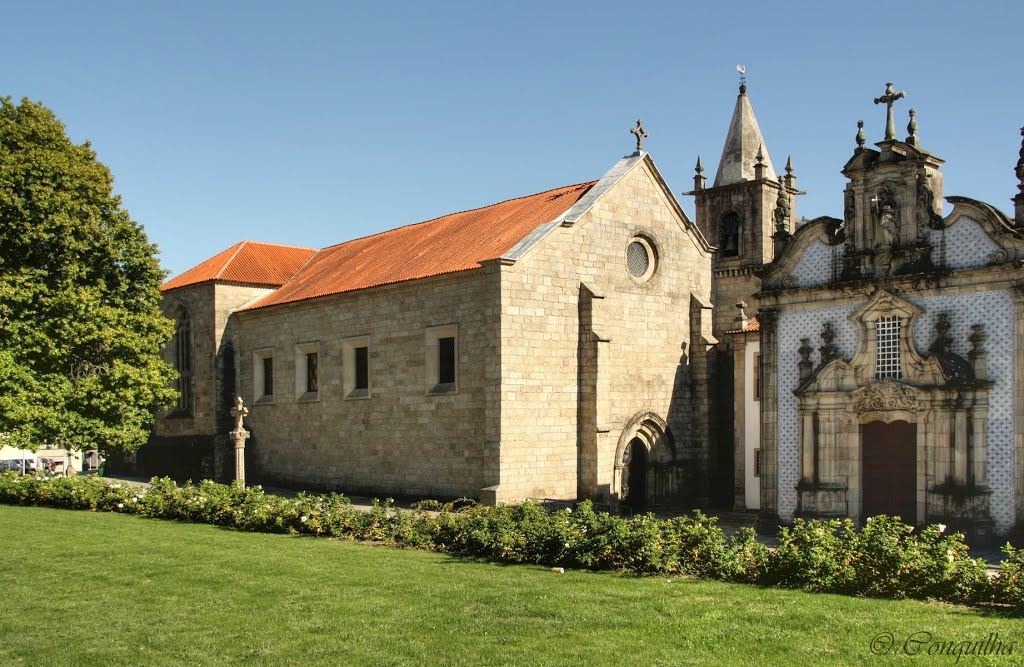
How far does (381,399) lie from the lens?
30.2m

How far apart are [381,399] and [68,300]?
30.4ft

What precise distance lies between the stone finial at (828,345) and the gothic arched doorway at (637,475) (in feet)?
25.2

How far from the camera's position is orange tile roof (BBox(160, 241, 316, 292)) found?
37312mm

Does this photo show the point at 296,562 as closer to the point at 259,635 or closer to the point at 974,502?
the point at 259,635

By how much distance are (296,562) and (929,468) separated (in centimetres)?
1299

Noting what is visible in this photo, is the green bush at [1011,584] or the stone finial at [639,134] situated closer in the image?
the green bush at [1011,584]

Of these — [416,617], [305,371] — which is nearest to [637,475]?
[305,371]

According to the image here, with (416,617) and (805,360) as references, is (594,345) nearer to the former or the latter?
(805,360)

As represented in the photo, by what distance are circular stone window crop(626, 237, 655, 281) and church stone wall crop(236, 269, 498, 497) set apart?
5.20 m

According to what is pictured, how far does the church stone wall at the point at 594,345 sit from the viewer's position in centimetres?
2625

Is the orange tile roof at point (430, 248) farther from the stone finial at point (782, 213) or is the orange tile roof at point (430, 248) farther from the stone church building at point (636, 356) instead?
the stone finial at point (782, 213)

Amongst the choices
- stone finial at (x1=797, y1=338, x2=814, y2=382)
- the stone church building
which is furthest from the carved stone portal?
stone finial at (x1=797, y1=338, x2=814, y2=382)

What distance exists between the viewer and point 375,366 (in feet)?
99.9

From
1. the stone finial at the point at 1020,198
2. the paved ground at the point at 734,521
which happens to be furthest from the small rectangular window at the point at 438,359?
the stone finial at the point at 1020,198
